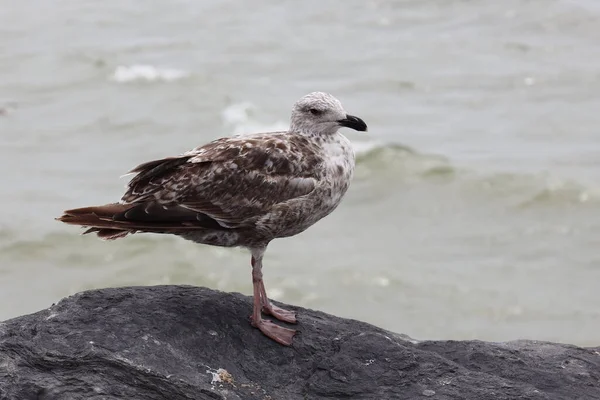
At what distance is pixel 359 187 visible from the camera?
17188mm

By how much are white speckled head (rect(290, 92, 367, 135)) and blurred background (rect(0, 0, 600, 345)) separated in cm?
685

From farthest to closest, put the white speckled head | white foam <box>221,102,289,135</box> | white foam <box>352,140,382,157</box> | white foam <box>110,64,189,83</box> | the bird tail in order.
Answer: white foam <box>110,64,189,83</box> → white foam <box>221,102,289,135</box> → white foam <box>352,140,382,157</box> → the white speckled head → the bird tail

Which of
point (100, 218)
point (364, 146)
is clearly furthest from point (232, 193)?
point (364, 146)

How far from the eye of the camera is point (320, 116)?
734 cm

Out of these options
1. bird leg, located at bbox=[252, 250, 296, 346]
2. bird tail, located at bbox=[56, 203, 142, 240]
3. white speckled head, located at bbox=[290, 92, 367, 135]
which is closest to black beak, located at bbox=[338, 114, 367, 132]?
white speckled head, located at bbox=[290, 92, 367, 135]

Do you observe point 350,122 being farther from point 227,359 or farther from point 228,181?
point 227,359

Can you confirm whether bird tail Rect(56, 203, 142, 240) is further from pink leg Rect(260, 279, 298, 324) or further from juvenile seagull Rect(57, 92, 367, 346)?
pink leg Rect(260, 279, 298, 324)

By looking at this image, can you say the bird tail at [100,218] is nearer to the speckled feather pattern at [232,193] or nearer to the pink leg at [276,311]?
the speckled feather pattern at [232,193]

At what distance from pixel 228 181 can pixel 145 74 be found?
54.8 feet

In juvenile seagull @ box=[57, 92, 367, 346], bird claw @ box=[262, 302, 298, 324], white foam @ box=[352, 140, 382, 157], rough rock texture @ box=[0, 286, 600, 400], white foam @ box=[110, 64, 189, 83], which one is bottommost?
rough rock texture @ box=[0, 286, 600, 400]

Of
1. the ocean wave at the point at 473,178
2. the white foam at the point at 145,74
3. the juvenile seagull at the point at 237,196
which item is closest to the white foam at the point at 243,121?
the ocean wave at the point at 473,178

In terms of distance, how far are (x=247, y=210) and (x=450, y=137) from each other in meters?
12.5

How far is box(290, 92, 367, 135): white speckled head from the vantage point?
288 inches

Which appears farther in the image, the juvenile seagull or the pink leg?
the pink leg
